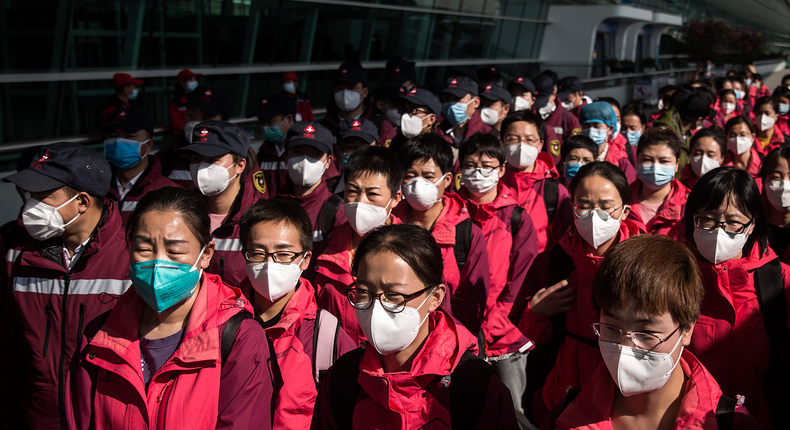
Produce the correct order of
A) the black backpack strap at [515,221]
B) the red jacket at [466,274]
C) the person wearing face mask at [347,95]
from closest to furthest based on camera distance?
1. the red jacket at [466,274]
2. the black backpack strap at [515,221]
3. the person wearing face mask at [347,95]

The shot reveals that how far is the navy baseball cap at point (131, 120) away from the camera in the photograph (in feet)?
16.3

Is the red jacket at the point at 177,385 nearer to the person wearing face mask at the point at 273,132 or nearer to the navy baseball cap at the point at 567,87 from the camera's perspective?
the person wearing face mask at the point at 273,132

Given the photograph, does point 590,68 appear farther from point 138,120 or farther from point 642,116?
point 138,120

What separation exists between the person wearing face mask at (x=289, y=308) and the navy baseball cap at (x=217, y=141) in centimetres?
115

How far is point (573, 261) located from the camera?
3021mm

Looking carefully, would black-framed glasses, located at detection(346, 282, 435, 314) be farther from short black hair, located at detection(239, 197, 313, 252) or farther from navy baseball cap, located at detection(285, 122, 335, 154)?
navy baseball cap, located at detection(285, 122, 335, 154)

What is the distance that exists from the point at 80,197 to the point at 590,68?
76.3 feet

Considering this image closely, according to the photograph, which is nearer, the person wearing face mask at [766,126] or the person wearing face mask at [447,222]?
the person wearing face mask at [447,222]

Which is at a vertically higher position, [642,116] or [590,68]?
[590,68]

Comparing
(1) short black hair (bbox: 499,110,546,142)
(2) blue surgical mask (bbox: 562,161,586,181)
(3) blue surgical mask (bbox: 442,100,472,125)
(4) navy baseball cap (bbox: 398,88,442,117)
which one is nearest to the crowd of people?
(2) blue surgical mask (bbox: 562,161,586,181)

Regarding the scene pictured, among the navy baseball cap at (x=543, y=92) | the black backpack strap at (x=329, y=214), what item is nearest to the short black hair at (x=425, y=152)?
the black backpack strap at (x=329, y=214)

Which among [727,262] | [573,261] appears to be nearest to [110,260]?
[573,261]

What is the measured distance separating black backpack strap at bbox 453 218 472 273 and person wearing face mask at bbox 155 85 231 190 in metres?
2.66

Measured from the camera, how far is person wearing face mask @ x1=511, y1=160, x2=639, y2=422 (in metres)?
2.86
